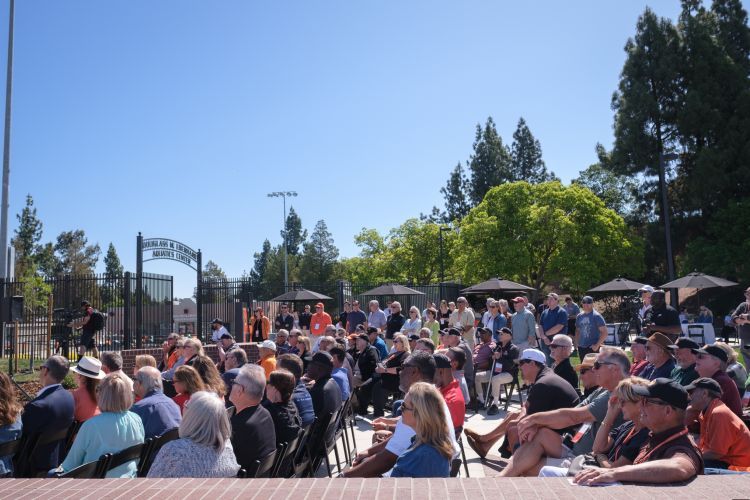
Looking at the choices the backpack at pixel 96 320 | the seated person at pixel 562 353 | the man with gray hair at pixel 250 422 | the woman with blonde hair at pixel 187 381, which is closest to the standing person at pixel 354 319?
the backpack at pixel 96 320

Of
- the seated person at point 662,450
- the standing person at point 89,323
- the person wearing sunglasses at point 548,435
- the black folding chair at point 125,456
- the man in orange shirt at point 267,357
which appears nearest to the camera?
the seated person at point 662,450

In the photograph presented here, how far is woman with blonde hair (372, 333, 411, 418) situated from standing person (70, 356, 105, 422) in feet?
15.8

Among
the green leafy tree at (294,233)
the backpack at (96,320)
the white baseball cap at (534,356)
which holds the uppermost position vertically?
the green leafy tree at (294,233)

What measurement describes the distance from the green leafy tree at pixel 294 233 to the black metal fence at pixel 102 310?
89.2 meters

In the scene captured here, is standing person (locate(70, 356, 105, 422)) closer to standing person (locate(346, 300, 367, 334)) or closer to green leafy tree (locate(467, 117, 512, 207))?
standing person (locate(346, 300, 367, 334))

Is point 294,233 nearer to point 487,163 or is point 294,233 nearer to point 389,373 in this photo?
point 487,163

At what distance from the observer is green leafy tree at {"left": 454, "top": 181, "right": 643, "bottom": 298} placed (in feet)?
135

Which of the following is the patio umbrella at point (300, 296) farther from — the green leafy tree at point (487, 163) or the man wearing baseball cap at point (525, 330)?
the green leafy tree at point (487, 163)

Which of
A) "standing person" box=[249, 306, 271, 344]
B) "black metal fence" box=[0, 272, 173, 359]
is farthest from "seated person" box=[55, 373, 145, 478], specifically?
"standing person" box=[249, 306, 271, 344]

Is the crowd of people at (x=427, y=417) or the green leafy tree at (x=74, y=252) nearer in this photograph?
the crowd of people at (x=427, y=417)

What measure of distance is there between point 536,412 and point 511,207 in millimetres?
41368

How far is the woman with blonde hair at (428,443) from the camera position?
3789mm

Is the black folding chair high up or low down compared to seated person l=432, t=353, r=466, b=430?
down

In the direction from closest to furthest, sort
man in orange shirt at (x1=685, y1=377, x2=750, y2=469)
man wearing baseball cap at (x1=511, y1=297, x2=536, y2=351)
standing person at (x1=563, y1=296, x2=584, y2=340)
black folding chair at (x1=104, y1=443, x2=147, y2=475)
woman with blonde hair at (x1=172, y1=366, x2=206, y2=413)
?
1. black folding chair at (x1=104, y1=443, x2=147, y2=475)
2. man in orange shirt at (x1=685, y1=377, x2=750, y2=469)
3. woman with blonde hair at (x1=172, y1=366, x2=206, y2=413)
4. man wearing baseball cap at (x1=511, y1=297, x2=536, y2=351)
5. standing person at (x1=563, y1=296, x2=584, y2=340)
